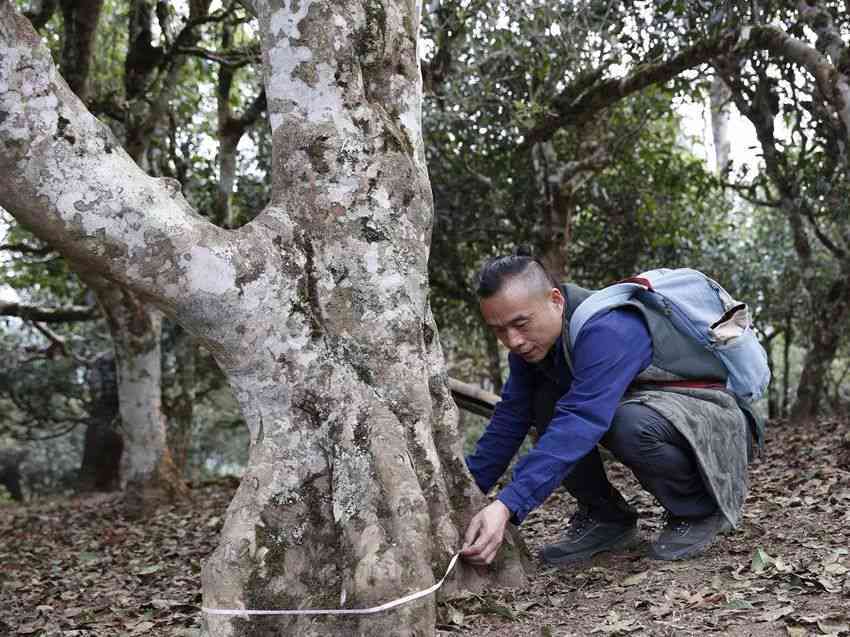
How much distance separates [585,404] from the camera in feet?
10.9

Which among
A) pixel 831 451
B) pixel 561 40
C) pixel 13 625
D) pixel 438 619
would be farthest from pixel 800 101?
pixel 13 625

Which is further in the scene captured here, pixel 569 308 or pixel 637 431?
pixel 569 308

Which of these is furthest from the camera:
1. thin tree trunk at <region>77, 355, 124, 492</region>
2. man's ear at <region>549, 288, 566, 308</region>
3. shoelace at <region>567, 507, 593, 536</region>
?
thin tree trunk at <region>77, 355, 124, 492</region>

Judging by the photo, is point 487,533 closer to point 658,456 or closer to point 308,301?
point 658,456

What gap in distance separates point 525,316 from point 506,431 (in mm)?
698

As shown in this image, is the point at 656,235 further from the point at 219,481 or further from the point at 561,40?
the point at 219,481

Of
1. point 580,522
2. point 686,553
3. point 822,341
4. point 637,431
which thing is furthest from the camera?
point 822,341

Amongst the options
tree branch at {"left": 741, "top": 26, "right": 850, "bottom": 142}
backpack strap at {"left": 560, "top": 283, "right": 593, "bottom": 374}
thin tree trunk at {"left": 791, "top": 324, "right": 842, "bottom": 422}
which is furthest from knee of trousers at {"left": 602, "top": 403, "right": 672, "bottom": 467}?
thin tree trunk at {"left": 791, "top": 324, "right": 842, "bottom": 422}

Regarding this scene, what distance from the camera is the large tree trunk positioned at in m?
2.88

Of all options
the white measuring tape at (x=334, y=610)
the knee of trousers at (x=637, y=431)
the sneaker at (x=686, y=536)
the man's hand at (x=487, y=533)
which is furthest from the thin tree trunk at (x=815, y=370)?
the white measuring tape at (x=334, y=610)

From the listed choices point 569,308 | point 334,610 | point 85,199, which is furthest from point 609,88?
point 334,610

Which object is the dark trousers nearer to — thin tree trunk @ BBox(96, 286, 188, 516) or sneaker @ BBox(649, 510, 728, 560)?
sneaker @ BBox(649, 510, 728, 560)

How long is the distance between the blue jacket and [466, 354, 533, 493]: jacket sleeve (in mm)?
12

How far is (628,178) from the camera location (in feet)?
34.3
